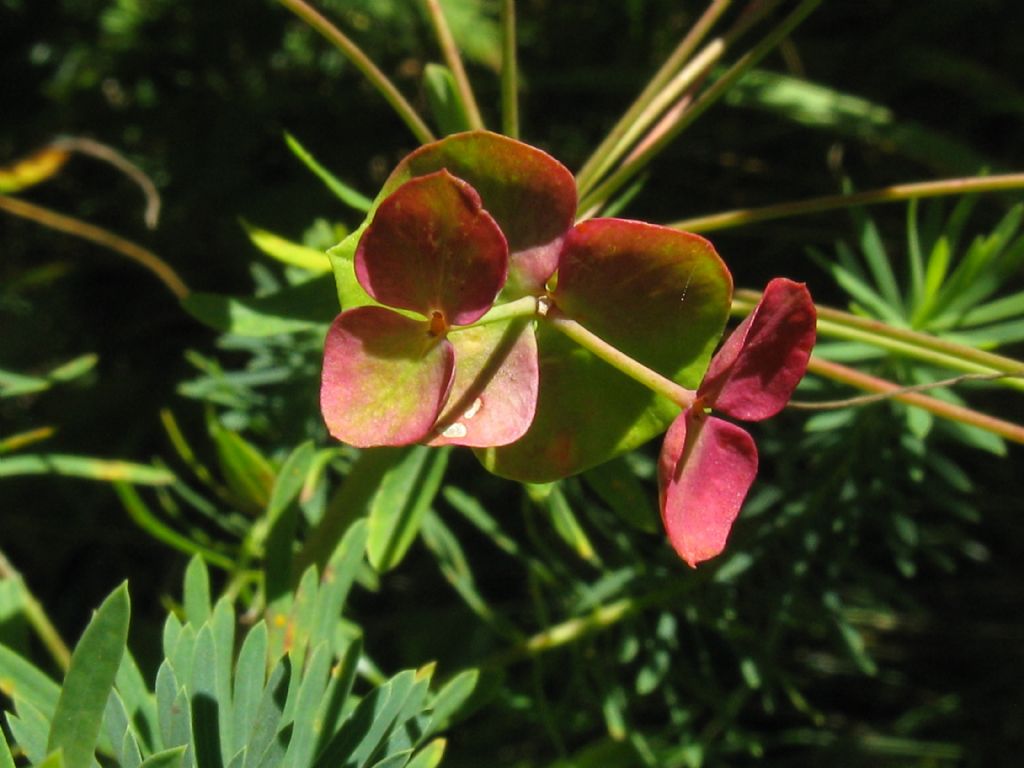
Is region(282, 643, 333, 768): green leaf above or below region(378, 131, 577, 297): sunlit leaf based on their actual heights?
below

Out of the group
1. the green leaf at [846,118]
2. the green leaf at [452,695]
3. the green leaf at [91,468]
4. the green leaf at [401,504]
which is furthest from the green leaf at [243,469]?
the green leaf at [846,118]

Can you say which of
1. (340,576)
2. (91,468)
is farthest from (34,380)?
(340,576)

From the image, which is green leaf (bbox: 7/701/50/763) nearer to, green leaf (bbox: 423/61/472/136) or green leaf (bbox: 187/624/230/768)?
green leaf (bbox: 187/624/230/768)

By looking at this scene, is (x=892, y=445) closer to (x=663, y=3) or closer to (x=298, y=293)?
(x=298, y=293)

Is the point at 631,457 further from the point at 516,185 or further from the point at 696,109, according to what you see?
the point at 516,185

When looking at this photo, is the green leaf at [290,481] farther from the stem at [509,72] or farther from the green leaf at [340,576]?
the stem at [509,72]

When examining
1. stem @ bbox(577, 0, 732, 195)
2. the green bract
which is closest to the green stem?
stem @ bbox(577, 0, 732, 195)
